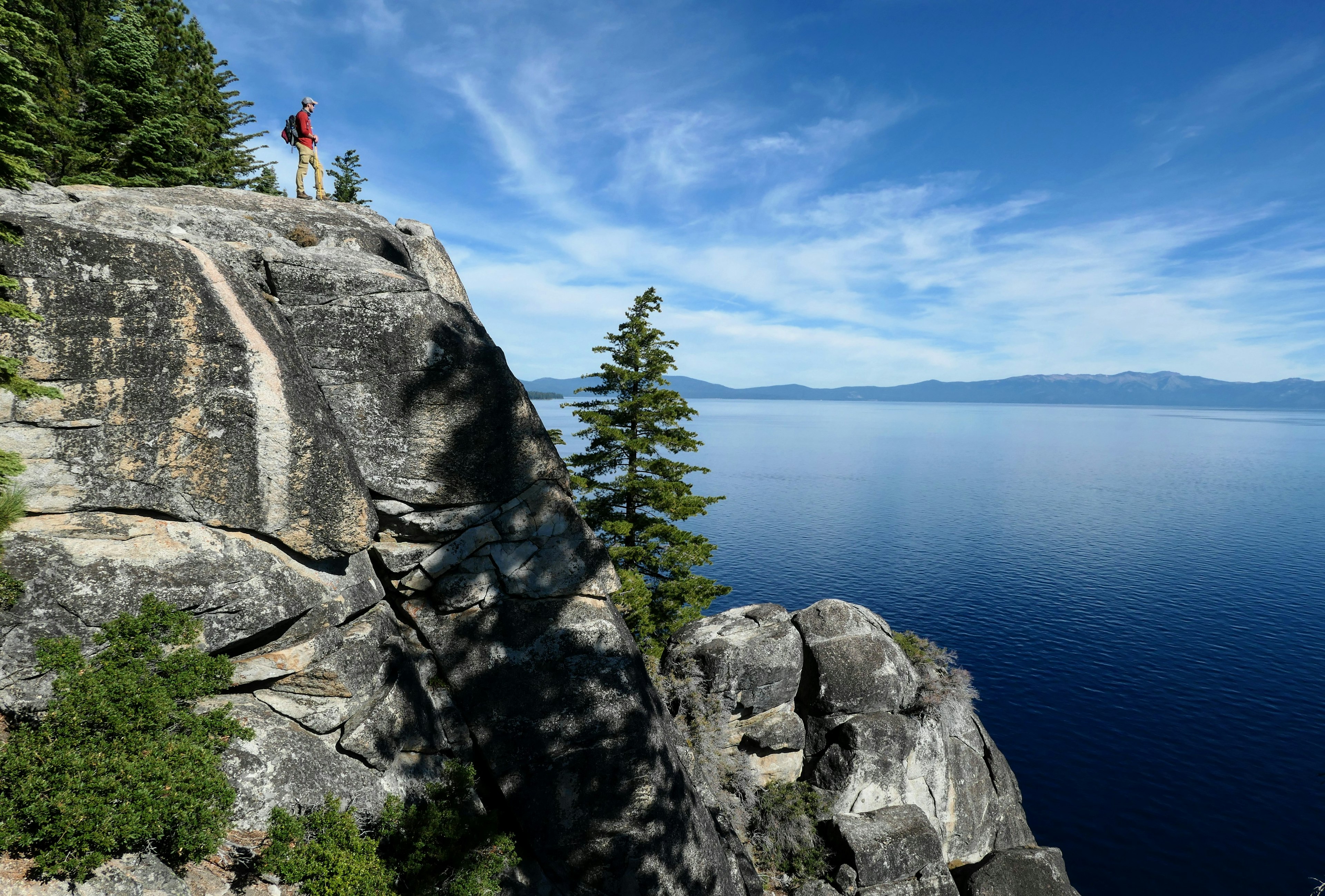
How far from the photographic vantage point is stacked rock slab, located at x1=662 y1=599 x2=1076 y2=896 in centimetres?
2598

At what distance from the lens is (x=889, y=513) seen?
88938mm

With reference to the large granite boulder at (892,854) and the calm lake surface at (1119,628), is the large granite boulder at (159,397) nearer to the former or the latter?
the large granite boulder at (892,854)

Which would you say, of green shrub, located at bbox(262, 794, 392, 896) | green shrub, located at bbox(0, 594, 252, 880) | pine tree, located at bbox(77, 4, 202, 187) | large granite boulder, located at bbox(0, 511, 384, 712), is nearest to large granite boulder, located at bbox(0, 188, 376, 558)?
large granite boulder, located at bbox(0, 511, 384, 712)

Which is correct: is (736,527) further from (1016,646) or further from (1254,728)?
(1254,728)

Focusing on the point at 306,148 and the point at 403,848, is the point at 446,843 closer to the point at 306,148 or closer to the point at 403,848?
the point at 403,848

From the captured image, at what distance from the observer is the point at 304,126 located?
64.3ft

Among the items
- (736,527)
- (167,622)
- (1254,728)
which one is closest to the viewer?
(167,622)

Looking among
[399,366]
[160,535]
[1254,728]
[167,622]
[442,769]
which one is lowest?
[1254,728]

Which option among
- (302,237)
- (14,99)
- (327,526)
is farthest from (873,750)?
(14,99)

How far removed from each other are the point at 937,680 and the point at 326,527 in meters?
27.3

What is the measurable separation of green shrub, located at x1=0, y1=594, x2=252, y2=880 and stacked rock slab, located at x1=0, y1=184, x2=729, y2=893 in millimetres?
413

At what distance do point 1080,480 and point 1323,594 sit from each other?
6520 centimetres

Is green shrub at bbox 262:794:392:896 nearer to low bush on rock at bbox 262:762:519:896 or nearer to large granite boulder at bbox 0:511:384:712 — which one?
low bush on rock at bbox 262:762:519:896

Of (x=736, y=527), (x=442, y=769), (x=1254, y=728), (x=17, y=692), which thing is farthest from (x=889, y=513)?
(x=17, y=692)
